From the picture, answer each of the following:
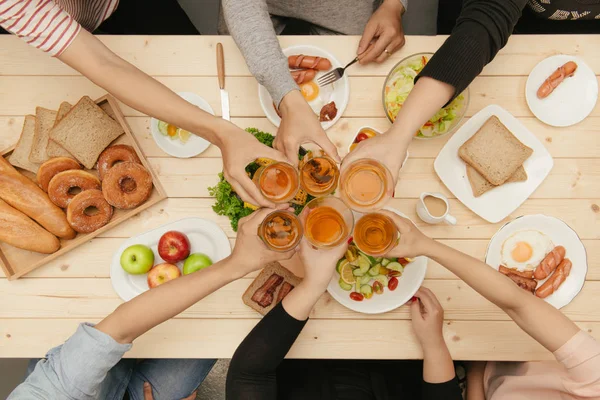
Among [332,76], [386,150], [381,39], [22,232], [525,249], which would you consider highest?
[381,39]

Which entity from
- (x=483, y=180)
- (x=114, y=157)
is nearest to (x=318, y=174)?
(x=483, y=180)

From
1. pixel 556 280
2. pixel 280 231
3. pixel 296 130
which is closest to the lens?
pixel 280 231

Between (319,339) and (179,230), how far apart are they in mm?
685

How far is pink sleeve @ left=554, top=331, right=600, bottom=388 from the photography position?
1.31 m

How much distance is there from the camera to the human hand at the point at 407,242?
131cm

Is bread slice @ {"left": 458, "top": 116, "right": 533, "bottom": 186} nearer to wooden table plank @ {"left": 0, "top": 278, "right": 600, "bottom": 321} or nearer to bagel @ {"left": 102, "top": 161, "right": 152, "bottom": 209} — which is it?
wooden table plank @ {"left": 0, "top": 278, "right": 600, "bottom": 321}

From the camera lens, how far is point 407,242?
4.32ft

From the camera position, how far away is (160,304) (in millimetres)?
1354

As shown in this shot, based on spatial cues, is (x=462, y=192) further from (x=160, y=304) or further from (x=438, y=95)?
(x=160, y=304)

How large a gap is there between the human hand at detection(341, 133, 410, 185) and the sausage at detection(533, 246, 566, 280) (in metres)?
0.68

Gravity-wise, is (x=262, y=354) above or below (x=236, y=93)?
below

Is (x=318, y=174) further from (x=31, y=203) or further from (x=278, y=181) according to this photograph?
(x=31, y=203)

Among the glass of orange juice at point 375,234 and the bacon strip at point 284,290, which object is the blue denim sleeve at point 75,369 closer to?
the bacon strip at point 284,290

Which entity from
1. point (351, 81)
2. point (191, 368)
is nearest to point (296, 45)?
point (351, 81)
